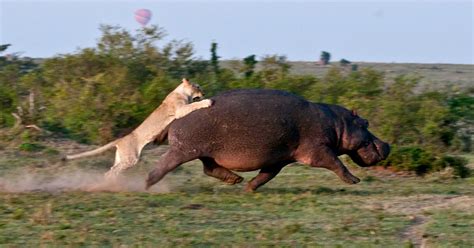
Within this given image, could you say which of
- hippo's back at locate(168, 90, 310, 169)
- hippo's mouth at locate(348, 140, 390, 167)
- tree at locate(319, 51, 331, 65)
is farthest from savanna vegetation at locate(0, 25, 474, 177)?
tree at locate(319, 51, 331, 65)

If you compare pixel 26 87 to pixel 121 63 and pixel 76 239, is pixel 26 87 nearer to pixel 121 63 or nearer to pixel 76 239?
pixel 121 63

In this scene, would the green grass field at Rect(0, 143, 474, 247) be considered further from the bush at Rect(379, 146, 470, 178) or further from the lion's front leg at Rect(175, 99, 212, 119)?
the lion's front leg at Rect(175, 99, 212, 119)

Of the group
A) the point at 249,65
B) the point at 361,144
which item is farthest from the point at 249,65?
the point at 361,144

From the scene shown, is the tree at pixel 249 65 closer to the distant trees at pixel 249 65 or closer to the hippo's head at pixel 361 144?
the distant trees at pixel 249 65

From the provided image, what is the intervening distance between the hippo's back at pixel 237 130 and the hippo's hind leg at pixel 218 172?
294mm

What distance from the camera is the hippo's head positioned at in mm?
12867

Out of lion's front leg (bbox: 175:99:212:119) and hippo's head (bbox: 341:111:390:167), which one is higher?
lion's front leg (bbox: 175:99:212:119)

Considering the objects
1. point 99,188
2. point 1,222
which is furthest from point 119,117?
point 1,222

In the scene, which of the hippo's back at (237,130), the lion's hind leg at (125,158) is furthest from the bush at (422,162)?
the lion's hind leg at (125,158)

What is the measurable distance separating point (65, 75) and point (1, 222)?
1194 centimetres

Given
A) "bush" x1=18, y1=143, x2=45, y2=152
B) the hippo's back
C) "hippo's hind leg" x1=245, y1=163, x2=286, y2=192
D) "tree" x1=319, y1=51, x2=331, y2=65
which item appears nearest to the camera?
the hippo's back

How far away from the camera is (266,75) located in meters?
21.6

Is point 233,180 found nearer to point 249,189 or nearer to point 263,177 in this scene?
point 249,189

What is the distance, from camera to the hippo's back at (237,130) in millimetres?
12016
